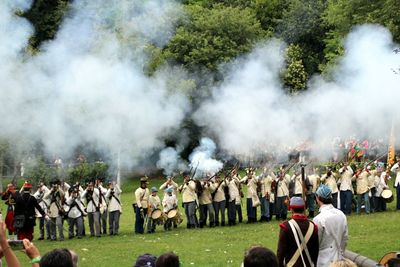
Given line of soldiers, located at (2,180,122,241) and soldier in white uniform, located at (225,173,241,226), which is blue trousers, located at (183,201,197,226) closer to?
soldier in white uniform, located at (225,173,241,226)

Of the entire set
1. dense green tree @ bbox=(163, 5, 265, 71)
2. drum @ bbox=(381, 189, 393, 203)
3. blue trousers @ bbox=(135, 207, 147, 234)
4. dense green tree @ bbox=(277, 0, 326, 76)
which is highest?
dense green tree @ bbox=(277, 0, 326, 76)

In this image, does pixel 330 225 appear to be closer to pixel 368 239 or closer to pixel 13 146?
pixel 368 239

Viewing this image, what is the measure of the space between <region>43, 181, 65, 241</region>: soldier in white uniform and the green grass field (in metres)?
0.53

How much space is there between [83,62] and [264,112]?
24.7 feet

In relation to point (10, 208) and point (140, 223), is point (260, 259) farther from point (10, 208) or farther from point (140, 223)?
point (140, 223)

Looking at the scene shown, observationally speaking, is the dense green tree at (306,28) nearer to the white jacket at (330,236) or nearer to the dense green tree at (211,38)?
the dense green tree at (211,38)

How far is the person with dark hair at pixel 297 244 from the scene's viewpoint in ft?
30.0

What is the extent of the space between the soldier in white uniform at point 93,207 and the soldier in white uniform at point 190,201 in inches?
100

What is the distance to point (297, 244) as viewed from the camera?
9.16m

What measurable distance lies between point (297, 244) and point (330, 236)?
0.86 m

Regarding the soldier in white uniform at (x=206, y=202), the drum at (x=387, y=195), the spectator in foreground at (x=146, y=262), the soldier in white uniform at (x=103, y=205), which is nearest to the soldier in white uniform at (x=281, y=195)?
the soldier in white uniform at (x=206, y=202)

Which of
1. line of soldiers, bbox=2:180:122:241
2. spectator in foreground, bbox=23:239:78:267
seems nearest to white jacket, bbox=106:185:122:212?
line of soldiers, bbox=2:180:122:241

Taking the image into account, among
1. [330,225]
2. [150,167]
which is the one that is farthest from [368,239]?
[150,167]

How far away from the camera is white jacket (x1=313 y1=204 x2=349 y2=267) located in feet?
32.3
